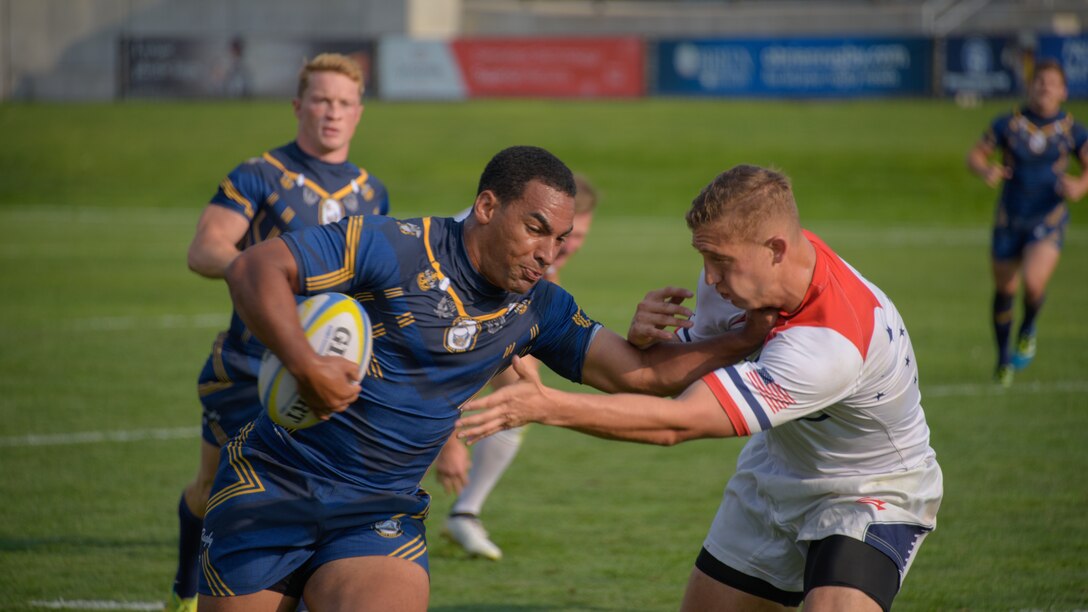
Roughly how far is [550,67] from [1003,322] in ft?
97.3

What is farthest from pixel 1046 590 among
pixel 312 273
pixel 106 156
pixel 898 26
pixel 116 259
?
pixel 898 26

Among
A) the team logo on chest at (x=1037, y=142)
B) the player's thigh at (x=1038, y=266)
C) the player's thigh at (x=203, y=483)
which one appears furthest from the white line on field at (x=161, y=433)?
the player's thigh at (x=203, y=483)

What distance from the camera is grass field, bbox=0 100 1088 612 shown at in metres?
6.52

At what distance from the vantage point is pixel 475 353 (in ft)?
13.9

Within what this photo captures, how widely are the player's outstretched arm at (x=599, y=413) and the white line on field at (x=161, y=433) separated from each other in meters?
6.40

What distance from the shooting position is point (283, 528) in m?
4.04

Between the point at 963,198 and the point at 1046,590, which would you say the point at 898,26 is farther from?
the point at 1046,590

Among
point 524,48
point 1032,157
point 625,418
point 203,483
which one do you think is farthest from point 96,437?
point 524,48

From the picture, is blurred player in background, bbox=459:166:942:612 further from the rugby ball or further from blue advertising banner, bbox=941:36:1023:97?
blue advertising banner, bbox=941:36:1023:97

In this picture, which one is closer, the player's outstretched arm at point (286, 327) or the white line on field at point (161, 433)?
the player's outstretched arm at point (286, 327)

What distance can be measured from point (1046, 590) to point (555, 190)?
145 inches

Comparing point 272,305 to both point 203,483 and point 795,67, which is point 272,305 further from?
point 795,67

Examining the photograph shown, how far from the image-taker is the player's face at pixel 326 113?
6.14 metres

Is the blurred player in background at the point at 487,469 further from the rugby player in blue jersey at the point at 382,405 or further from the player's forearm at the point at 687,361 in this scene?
the rugby player in blue jersey at the point at 382,405
